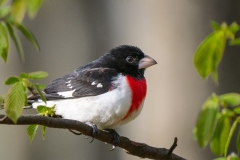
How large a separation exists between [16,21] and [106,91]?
7.87 ft

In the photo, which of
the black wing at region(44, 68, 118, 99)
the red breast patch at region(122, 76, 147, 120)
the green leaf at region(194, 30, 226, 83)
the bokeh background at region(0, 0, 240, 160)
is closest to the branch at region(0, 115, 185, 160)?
the red breast patch at region(122, 76, 147, 120)

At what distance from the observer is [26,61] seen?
6629mm

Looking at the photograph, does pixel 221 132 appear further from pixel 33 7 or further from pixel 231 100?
pixel 33 7

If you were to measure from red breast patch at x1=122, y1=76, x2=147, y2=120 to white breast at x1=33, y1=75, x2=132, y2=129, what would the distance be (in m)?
0.04

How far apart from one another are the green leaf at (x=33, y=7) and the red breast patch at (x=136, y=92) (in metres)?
2.37

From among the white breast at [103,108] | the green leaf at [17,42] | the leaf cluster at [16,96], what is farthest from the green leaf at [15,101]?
the white breast at [103,108]

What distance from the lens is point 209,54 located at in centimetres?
142

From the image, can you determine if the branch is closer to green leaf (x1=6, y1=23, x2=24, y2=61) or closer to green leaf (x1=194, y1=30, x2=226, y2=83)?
green leaf (x1=6, y1=23, x2=24, y2=61)

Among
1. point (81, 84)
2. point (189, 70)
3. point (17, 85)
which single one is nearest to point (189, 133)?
point (189, 70)

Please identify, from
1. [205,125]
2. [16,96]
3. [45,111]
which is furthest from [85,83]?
[205,125]

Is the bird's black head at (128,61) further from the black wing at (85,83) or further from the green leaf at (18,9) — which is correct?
the green leaf at (18,9)

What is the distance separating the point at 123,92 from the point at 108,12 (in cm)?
334

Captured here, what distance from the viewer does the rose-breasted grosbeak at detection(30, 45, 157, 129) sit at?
3417mm

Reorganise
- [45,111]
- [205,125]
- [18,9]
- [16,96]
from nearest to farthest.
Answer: [18,9], [205,125], [16,96], [45,111]
